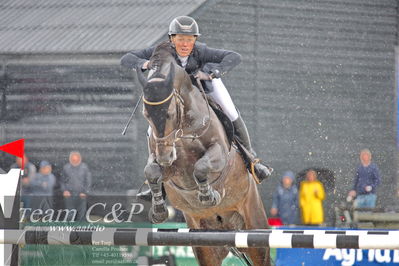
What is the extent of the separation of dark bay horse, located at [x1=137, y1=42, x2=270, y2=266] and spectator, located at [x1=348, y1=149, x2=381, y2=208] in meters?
3.99

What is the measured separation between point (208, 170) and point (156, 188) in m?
0.28

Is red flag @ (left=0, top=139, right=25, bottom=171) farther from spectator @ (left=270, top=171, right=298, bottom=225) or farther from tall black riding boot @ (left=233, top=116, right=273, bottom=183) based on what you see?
spectator @ (left=270, top=171, right=298, bottom=225)

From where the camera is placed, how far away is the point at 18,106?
38.7ft

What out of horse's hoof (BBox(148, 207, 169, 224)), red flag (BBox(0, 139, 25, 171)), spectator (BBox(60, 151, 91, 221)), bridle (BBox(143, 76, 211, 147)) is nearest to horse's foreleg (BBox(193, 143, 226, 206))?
bridle (BBox(143, 76, 211, 147))

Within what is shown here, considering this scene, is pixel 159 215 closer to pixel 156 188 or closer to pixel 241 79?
pixel 156 188

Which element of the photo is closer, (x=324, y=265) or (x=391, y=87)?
(x=324, y=265)

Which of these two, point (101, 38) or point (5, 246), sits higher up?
point (5, 246)

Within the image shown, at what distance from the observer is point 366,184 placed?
912cm

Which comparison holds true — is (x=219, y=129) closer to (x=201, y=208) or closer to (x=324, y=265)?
(x=201, y=208)

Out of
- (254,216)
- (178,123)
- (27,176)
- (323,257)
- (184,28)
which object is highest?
(184,28)

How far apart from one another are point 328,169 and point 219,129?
21.8 ft

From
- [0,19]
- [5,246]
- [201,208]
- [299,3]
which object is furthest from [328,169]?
[5,246]

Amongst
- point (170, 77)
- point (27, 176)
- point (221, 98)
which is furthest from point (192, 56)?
point (27, 176)

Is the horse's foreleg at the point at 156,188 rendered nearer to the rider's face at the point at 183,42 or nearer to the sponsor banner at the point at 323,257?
the rider's face at the point at 183,42
